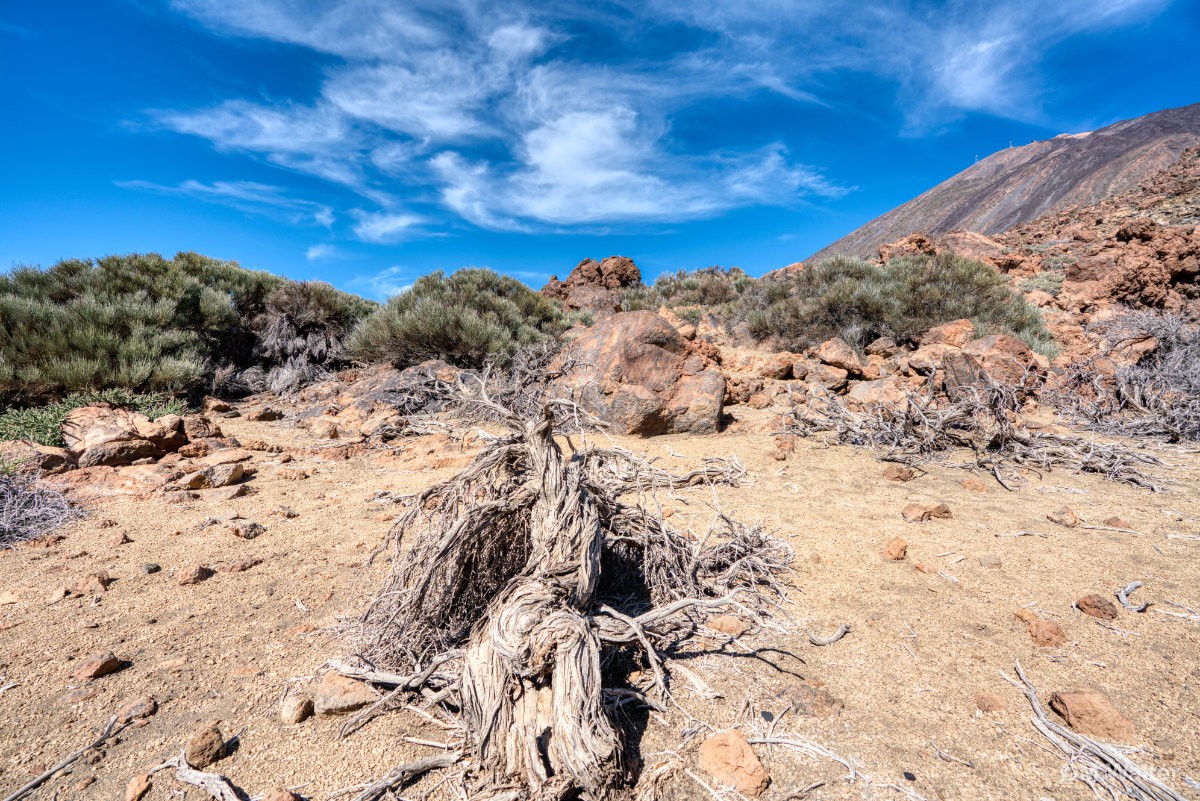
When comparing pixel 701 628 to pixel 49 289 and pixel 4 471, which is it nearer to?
pixel 4 471

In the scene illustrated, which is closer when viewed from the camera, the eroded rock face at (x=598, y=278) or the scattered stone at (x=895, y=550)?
the scattered stone at (x=895, y=550)

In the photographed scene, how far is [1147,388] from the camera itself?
5.41m

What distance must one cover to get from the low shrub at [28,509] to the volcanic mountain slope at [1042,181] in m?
35.8

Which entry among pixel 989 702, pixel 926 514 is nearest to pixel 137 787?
pixel 989 702

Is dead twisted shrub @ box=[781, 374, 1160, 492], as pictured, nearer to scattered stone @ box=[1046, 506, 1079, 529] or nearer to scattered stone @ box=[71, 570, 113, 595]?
scattered stone @ box=[1046, 506, 1079, 529]

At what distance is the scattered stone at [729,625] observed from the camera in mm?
2133

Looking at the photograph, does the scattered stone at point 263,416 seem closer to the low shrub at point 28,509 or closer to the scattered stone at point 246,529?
the low shrub at point 28,509

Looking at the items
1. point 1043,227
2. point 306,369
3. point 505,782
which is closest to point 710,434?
point 505,782

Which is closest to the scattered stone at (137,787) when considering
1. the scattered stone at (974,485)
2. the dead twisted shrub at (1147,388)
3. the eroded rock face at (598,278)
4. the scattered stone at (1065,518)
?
the scattered stone at (1065,518)

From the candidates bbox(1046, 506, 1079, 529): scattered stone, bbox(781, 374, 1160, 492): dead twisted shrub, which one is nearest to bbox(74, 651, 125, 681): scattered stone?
bbox(1046, 506, 1079, 529): scattered stone

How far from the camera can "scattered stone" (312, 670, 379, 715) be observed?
1658mm

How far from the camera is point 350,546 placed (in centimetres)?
302

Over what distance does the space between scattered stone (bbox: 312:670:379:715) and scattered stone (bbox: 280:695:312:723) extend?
2 cm

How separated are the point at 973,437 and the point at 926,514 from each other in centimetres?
202
